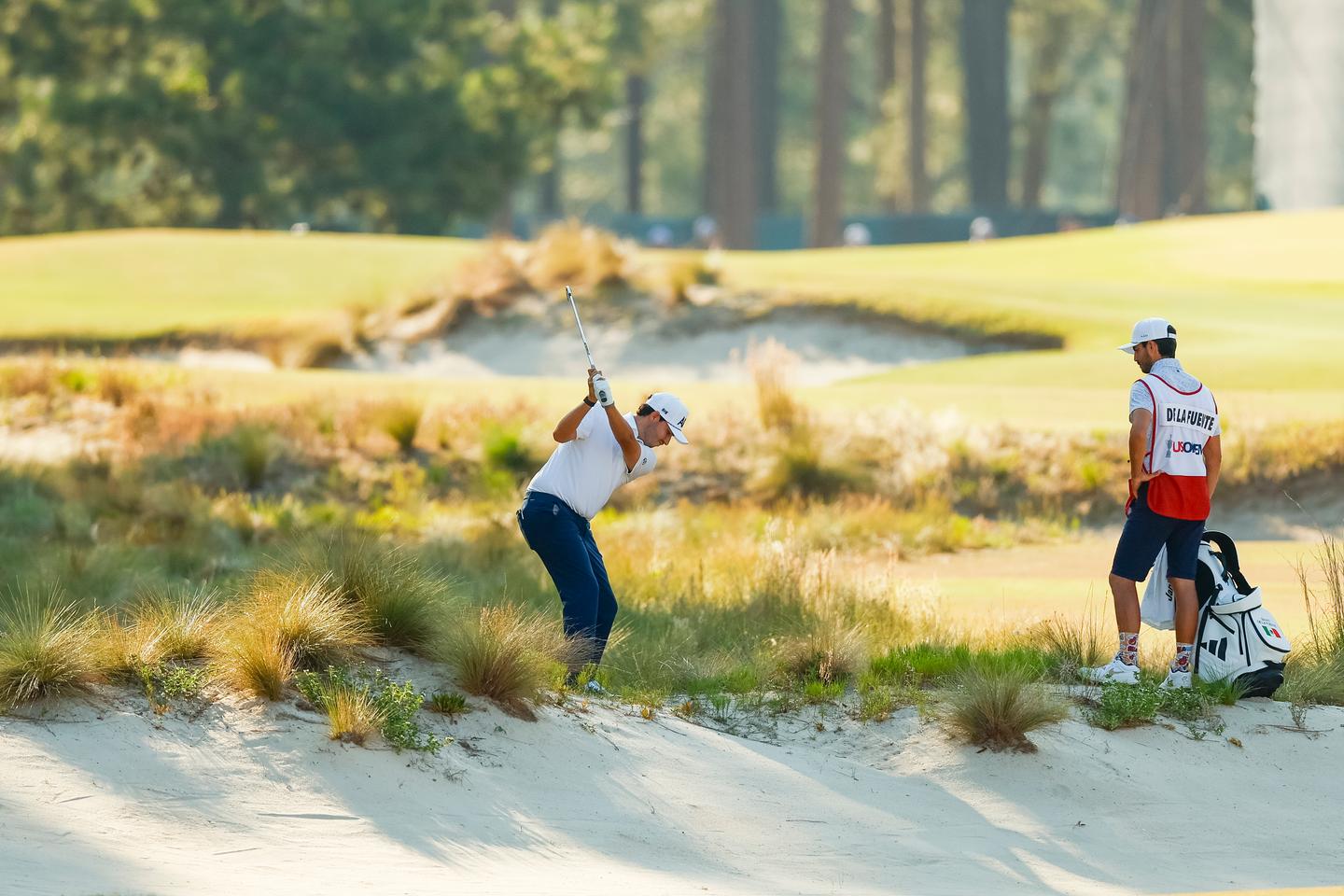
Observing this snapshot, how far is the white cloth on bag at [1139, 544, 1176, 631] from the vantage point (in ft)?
32.3

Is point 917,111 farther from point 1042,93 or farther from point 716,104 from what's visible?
point 1042,93

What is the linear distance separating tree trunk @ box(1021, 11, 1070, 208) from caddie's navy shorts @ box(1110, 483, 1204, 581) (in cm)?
6115

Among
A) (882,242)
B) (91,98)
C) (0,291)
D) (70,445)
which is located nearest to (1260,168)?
(882,242)

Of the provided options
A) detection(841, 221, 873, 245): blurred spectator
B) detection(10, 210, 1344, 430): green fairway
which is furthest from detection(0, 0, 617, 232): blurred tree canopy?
detection(841, 221, 873, 245): blurred spectator

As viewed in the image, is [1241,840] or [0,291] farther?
[0,291]

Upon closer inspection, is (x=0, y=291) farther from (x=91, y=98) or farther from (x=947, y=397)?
(x=947, y=397)

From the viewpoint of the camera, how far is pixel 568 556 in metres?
9.55

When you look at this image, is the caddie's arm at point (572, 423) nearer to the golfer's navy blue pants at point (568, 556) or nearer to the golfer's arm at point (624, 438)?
the golfer's arm at point (624, 438)

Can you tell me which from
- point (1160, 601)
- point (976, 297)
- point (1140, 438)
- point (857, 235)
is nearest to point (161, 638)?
point (1140, 438)

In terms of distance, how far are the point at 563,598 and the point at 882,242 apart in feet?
168

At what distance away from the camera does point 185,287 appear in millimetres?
30844

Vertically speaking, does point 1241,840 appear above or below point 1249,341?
below

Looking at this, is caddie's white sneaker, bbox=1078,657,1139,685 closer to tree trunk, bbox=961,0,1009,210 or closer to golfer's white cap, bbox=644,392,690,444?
golfer's white cap, bbox=644,392,690,444

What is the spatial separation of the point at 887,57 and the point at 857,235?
14333mm
